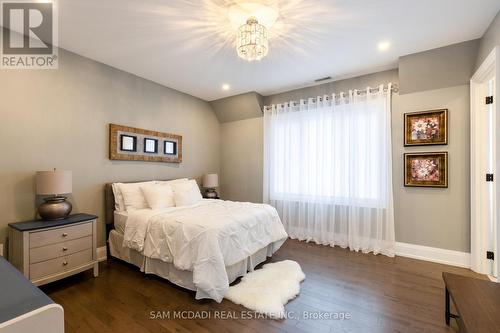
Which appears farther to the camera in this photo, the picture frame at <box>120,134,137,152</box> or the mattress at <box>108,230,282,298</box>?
the picture frame at <box>120,134,137,152</box>

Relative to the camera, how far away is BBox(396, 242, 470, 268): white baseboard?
297 cm

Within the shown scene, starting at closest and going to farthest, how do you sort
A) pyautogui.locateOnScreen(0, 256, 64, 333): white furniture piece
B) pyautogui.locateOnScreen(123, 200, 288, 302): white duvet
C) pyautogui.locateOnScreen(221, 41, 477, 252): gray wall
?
pyautogui.locateOnScreen(0, 256, 64, 333): white furniture piece → pyautogui.locateOnScreen(123, 200, 288, 302): white duvet → pyautogui.locateOnScreen(221, 41, 477, 252): gray wall

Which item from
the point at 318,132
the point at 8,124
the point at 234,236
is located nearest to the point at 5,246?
Answer: the point at 8,124

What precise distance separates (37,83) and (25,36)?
52 centimetres

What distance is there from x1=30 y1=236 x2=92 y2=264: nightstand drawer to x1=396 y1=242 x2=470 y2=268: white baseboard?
413 centimetres

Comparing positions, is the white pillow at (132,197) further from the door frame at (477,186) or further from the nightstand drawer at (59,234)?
the door frame at (477,186)

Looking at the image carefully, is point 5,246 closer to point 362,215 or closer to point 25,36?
point 25,36

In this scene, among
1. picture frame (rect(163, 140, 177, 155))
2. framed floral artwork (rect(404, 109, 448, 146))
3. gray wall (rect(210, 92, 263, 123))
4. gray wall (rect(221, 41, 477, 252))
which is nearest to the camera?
gray wall (rect(221, 41, 477, 252))

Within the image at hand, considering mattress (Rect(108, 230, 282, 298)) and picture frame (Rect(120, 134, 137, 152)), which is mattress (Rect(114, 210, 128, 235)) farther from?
picture frame (Rect(120, 134, 137, 152))

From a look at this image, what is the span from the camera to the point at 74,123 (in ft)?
9.75

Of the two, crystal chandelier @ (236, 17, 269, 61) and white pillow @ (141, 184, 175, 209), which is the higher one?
crystal chandelier @ (236, 17, 269, 61)

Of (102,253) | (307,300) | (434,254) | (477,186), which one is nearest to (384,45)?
(477,186)

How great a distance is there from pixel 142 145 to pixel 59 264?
6.33 ft

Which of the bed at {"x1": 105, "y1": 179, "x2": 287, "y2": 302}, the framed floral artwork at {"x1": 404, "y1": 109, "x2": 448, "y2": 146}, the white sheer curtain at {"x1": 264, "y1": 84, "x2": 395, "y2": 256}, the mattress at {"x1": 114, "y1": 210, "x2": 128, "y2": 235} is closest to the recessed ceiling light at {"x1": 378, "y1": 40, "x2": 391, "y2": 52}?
the white sheer curtain at {"x1": 264, "y1": 84, "x2": 395, "y2": 256}
